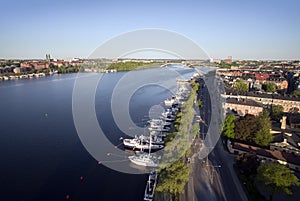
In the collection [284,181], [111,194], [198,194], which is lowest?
[111,194]

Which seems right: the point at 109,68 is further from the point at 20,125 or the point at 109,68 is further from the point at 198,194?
the point at 198,194

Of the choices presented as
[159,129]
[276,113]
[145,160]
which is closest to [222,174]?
[145,160]

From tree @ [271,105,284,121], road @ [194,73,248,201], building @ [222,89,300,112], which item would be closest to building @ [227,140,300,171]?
road @ [194,73,248,201]

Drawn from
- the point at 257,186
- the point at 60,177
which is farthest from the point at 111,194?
the point at 257,186

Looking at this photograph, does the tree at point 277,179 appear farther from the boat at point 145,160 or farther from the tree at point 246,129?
the boat at point 145,160

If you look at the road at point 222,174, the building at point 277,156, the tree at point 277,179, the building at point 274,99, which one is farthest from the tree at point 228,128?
the building at point 274,99

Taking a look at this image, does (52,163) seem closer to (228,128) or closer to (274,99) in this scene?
(228,128)
